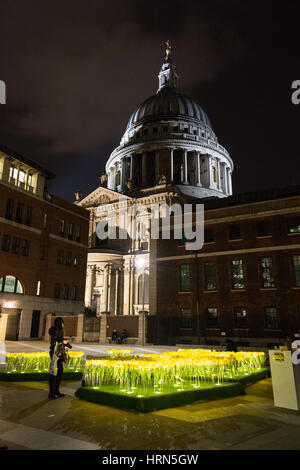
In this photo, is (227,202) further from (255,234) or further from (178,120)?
(178,120)

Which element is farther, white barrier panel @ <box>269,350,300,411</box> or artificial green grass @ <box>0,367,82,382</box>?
artificial green grass @ <box>0,367,82,382</box>

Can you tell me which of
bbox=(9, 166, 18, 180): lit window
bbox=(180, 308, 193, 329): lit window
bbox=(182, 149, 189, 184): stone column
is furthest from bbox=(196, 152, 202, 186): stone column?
bbox=(9, 166, 18, 180): lit window

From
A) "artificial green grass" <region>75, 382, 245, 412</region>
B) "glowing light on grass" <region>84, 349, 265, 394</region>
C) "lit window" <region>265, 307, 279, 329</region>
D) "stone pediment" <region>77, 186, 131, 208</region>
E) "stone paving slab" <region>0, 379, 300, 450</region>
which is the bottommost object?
"stone paving slab" <region>0, 379, 300, 450</region>

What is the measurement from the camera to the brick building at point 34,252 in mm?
35594

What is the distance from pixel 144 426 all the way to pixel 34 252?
3420 cm

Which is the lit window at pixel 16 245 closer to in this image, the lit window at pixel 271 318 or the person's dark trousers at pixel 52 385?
the lit window at pixel 271 318

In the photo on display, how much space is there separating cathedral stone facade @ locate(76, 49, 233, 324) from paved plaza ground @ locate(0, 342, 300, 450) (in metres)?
43.0

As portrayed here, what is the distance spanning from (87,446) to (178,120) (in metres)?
87.2

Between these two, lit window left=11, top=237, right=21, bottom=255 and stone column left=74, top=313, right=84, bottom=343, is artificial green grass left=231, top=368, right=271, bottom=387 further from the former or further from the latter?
lit window left=11, top=237, right=21, bottom=255

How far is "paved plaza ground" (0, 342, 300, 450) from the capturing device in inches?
238

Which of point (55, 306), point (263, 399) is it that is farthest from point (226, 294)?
point (263, 399)

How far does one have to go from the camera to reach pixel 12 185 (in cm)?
3669

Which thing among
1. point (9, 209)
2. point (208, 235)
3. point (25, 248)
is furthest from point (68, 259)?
point (208, 235)

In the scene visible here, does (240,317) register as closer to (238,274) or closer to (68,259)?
(238,274)
